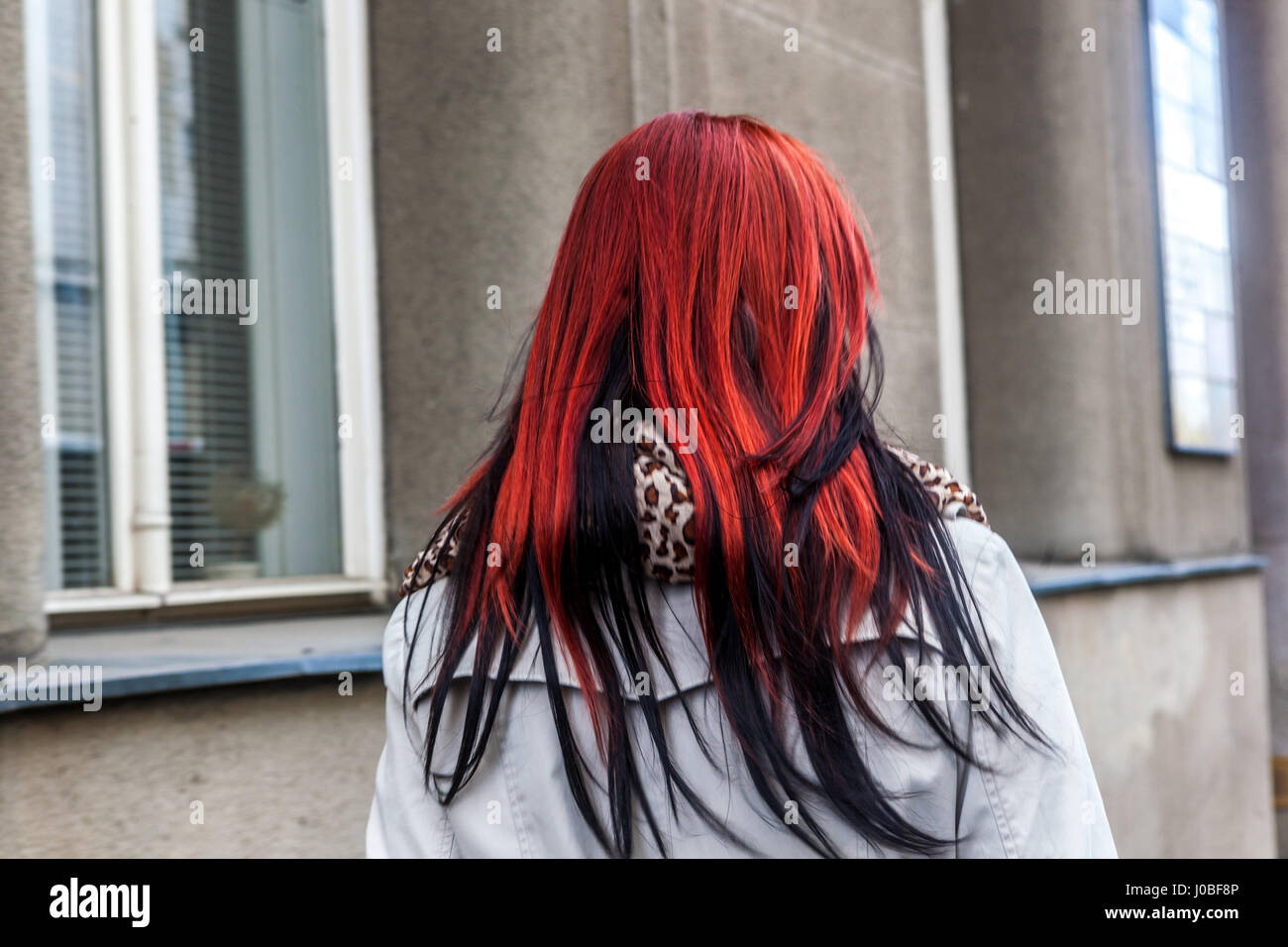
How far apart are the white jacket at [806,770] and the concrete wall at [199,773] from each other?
1.33 m

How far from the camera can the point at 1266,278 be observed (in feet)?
21.4

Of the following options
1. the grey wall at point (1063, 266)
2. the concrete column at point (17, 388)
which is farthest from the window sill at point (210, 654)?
the grey wall at point (1063, 266)

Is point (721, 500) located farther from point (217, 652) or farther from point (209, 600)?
point (209, 600)

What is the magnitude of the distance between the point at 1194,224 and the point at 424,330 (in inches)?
159

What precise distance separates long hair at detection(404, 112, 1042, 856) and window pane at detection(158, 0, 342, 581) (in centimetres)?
212

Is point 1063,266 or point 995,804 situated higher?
point 1063,266

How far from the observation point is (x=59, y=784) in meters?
2.32

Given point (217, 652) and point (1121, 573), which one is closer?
point (217, 652)

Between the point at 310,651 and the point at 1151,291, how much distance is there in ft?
13.7

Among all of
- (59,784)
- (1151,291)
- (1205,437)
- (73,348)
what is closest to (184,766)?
(59,784)

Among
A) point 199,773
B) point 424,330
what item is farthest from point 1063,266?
point 199,773

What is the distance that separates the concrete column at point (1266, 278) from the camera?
646cm

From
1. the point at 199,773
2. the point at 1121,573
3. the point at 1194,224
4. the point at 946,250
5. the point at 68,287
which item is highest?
the point at 1194,224

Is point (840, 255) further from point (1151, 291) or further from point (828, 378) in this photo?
point (1151, 291)
